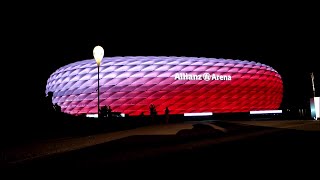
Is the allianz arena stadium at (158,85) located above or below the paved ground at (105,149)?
above

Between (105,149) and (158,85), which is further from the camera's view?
(158,85)

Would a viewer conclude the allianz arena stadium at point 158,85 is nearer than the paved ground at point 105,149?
No

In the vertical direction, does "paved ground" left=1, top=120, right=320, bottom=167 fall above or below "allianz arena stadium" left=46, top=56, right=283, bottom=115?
below

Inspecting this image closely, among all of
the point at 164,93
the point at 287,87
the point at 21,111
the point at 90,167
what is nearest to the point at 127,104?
the point at 164,93

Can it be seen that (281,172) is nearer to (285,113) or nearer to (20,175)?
(20,175)

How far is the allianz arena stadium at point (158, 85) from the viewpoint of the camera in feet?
141

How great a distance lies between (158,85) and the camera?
141 feet

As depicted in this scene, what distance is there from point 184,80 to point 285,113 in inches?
651

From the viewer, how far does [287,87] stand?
280ft

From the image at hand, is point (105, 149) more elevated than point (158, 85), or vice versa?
point (158, 85)

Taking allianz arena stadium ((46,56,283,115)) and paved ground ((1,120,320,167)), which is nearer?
paved ground ((1,120,320,167))

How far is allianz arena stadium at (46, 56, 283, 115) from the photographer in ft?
141

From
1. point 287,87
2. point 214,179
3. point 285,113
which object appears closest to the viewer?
point 214,179

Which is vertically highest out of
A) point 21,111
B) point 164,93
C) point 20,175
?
point 164,93
